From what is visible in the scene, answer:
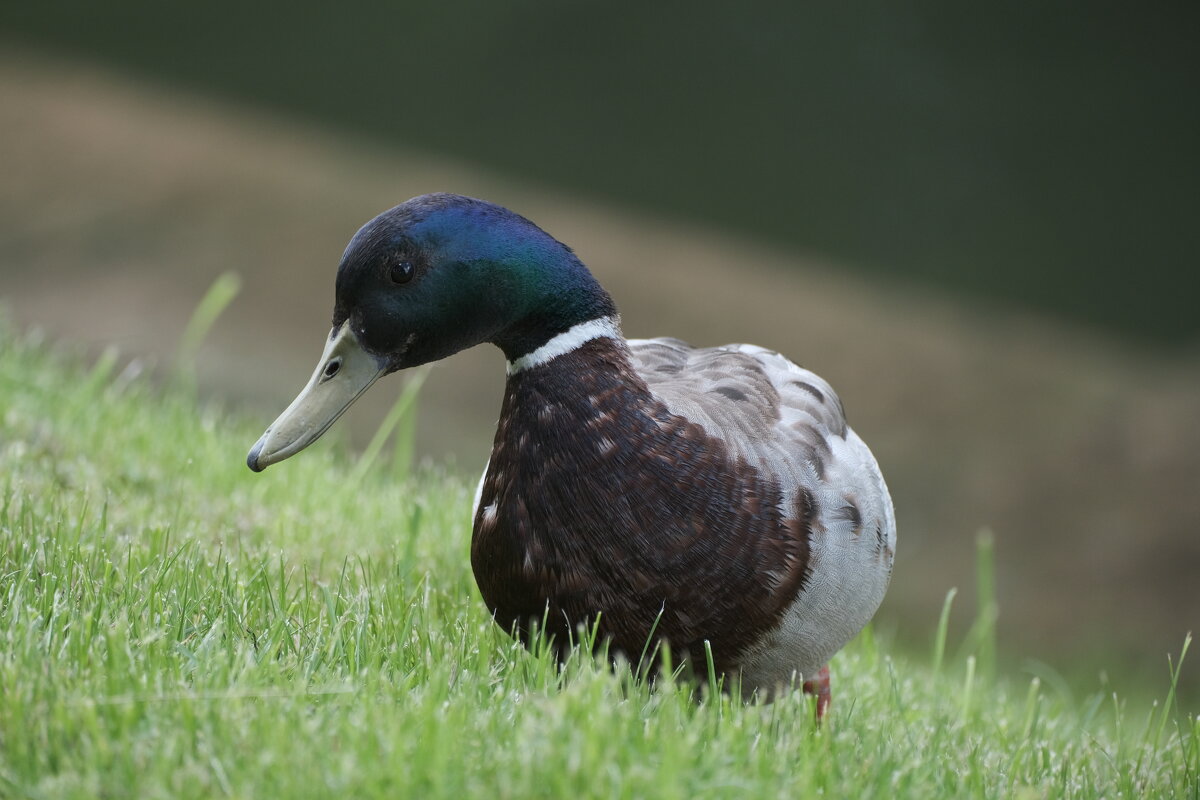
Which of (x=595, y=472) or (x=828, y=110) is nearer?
(x=595, y=472)

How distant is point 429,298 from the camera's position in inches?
83.0

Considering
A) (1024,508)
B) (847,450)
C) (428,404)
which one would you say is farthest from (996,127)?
(847,450)

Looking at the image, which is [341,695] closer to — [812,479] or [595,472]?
[595,472]

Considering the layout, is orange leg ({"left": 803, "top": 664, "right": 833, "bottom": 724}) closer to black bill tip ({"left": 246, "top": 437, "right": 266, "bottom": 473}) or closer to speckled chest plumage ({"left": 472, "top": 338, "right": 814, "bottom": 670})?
speckled chest plumage ({"left": 472, "top": 338, "right": 814, "bottom": 670})

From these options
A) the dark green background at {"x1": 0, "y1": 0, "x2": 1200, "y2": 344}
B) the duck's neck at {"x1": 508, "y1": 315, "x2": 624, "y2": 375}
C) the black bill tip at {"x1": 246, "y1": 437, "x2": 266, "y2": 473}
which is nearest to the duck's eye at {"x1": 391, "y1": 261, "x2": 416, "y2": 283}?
the duck's neck at {"x1": 508, "y1": 315, "x2": 624, "y2": 375}

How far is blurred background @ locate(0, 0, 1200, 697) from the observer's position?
5.80 m

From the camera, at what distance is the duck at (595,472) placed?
204cm

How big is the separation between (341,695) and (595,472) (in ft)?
1.76

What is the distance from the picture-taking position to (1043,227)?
6.62 meters

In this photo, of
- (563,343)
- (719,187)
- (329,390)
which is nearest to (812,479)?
(563,343)

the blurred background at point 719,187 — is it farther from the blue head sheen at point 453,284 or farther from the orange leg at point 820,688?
the blue head sheen at point 453,284

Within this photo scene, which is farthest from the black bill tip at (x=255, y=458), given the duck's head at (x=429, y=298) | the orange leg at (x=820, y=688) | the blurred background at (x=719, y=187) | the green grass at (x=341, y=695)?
the blurred background at (x=719, y=187)

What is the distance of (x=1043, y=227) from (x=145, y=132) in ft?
14.9

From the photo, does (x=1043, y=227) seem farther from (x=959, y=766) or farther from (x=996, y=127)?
(x=959, y=766)
